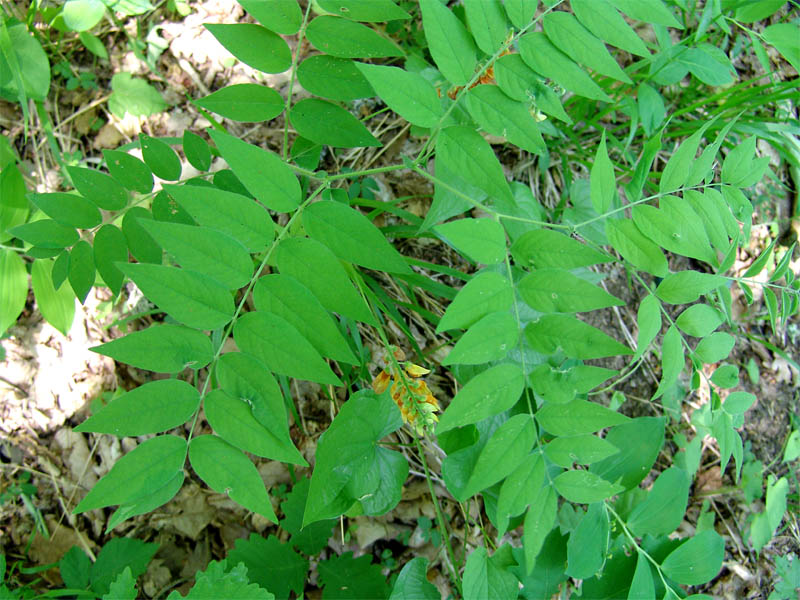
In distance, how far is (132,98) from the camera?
Answer: 1.93 meters

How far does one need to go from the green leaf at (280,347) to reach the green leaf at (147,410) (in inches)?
5.2

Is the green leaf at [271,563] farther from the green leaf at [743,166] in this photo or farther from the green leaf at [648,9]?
the green leaf at [648,9]

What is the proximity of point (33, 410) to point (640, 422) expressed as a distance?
1.88m

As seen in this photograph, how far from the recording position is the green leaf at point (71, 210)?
1.20m

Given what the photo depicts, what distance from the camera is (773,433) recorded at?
198cm

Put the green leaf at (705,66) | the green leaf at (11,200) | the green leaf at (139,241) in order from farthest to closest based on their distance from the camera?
the green leaf at (705,66), the green leaf at (11,200), the green leaf at (139,241)

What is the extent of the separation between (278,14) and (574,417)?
105 centimetres

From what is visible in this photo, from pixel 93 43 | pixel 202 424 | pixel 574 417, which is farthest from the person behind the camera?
pixel 93 43

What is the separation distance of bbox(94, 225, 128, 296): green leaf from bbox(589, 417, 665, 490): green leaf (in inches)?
48.7

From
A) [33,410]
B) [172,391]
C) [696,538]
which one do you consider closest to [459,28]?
[172,391]

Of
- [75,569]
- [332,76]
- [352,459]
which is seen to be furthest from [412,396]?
[75,569]

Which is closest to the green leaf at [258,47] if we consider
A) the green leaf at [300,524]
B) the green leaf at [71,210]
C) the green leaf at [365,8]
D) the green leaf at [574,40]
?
the green leaf at [365,8]

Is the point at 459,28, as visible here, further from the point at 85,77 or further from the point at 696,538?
the point at 85,77

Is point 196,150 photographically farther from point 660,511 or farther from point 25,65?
point 660,511
